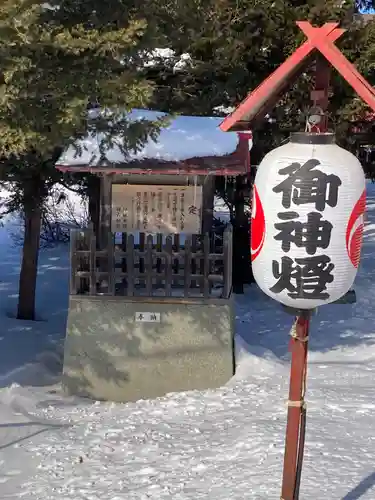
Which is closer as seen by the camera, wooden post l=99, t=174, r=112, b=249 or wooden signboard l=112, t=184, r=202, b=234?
wooden signboard l=112, t=184, r=202, b=234

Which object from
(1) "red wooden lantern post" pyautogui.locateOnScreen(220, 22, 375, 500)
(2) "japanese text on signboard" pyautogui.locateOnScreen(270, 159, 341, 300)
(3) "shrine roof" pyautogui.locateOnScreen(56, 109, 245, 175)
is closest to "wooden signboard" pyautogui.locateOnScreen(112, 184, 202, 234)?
→ (3) "shrine roof" pyautogui.locateOnScreen(56, 109, 245, 175)

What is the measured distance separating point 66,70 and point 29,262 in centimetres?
645

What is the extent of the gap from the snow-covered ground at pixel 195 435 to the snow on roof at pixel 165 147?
109 inches

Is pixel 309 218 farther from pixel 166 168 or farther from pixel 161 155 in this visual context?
pixel 161 155

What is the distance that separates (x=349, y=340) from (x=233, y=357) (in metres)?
2.97

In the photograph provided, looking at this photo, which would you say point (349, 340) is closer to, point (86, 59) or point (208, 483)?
point (208, 483)

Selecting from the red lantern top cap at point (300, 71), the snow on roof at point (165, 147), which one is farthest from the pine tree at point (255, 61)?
the red lantern top cap at point (300, 71)

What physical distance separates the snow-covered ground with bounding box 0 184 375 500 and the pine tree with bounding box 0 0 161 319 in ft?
9.68

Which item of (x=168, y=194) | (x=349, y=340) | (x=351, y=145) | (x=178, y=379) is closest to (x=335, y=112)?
(x=351, y=145)

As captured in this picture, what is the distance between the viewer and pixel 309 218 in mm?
4035

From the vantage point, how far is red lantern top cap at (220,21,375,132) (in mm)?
4031

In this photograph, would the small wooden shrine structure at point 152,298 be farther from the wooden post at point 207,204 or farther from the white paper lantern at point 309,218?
the white paper lantern at point 309,218

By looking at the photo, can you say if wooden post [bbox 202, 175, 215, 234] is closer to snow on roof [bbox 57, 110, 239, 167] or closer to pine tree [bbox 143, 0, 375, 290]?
snow on roof [bbox 57, 110, 239, 167]

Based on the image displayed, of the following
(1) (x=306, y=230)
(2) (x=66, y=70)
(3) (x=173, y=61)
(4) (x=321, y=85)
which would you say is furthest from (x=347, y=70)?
(3) (x=173, y=61)
